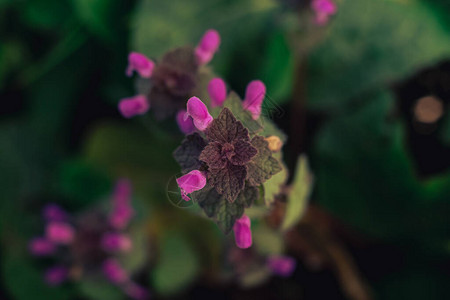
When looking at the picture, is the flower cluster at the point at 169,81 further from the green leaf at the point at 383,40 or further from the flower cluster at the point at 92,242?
the green leaf at the point at 383,40

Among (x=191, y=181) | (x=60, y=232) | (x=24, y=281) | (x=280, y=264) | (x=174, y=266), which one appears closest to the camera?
(x=191, y=181)

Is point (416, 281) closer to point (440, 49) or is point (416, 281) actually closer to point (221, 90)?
point (440, 49)

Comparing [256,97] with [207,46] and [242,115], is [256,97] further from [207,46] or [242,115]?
[207,46]

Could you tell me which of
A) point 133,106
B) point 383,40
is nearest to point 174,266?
point 133,106

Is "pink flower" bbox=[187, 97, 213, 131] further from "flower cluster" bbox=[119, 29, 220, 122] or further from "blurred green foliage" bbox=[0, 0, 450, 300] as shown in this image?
"blurred green foliage" bbox=[0, 0, 450, 300]

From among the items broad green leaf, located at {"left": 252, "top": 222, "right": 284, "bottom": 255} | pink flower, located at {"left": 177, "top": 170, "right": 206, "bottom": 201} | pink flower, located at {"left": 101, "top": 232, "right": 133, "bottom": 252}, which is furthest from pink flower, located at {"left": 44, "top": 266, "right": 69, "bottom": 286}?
pink flower, located at {"left": 177, "top": 170, "right": 206, "bottom": 201}

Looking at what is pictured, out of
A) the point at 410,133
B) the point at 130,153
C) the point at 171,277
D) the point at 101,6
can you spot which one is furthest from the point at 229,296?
the point at 101,6

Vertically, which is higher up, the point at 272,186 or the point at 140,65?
the point at 140,65
